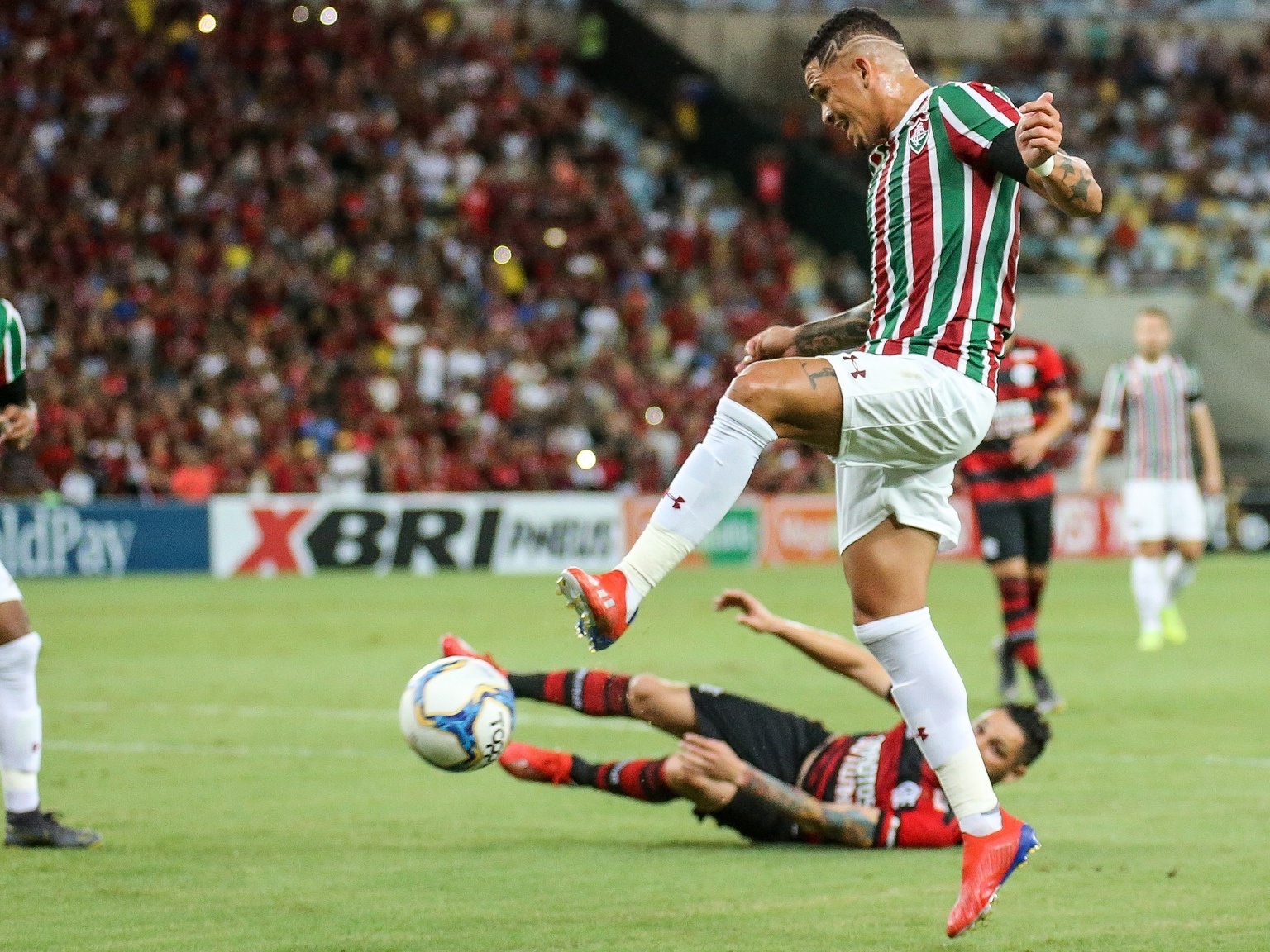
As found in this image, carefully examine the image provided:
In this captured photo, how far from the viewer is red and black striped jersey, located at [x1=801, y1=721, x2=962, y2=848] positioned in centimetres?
671

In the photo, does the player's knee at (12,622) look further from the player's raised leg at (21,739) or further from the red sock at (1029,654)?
the red sock at (1029,654)

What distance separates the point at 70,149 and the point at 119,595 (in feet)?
31.1

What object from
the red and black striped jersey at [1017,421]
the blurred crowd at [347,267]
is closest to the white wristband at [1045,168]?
the red and black striped jersey at [1017,421]

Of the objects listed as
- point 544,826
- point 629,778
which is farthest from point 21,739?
point 629,778

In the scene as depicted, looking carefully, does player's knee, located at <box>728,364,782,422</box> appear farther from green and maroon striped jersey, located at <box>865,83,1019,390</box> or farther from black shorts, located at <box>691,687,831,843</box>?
black shorts, located at <box>691,687,831,843</box>

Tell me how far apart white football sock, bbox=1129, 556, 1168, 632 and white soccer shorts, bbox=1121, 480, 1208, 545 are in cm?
18

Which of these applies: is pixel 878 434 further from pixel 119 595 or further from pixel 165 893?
pixel 119 595

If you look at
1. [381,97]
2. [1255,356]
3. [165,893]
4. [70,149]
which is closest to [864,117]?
[165,893]

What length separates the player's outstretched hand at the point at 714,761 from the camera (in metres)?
6.52

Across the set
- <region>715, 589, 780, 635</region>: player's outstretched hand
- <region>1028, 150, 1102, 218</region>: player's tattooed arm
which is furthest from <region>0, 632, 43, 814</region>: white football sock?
<region>1028, 150, 1102, 218</region>: player's tattooed arm

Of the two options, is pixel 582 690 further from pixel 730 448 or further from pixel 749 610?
pixel 730 448

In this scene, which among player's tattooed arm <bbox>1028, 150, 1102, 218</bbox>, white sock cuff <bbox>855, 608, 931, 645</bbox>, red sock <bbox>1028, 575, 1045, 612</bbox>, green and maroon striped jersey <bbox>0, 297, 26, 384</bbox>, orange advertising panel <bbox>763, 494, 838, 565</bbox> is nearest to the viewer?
player's tattooed arm <bbox>1028, 150, 1102, 218</bbox>

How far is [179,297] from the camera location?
25547 mm

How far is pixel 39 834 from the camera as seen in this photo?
6.75 metres
